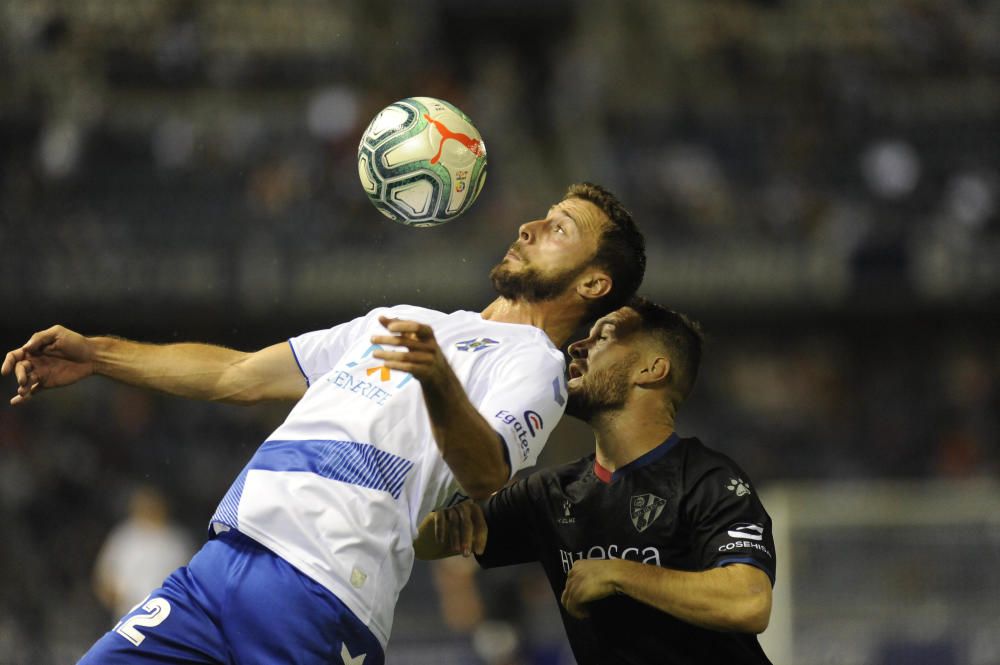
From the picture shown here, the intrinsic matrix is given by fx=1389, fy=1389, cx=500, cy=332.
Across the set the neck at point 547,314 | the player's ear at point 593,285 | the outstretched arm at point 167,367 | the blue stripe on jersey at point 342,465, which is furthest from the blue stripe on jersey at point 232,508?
the player's ear at point 593,285

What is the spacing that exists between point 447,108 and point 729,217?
40.2ft

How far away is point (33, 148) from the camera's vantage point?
16.5 metres

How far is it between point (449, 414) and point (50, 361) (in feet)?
5.14

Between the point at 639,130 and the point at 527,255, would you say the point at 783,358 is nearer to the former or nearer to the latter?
the point at 639,130

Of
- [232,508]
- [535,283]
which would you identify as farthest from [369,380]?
[535,283]

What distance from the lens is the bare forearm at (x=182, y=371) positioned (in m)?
4.66

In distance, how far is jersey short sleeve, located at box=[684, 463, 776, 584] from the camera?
4.42 meters

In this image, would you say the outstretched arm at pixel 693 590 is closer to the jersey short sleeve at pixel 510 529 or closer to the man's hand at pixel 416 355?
the jersey short sleeve at pixel 510 529

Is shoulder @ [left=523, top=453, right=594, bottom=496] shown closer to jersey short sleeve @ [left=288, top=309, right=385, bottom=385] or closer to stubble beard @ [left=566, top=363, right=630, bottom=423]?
stubble beard @ [left=566, top=363, right=630, bottom=423]

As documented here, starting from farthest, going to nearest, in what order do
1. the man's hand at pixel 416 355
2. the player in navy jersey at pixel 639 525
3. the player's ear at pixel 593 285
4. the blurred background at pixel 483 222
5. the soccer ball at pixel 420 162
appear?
the blurred background at pixel 483 222
the soccer ball at pixel 420 162
the player's ear at pixel 593 285
the player in navy jersey at pixel 639 525
the man's hand at pixel 416 355

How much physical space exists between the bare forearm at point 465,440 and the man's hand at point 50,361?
1414 millimetres

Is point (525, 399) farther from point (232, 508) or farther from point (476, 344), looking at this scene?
point (232, 508)

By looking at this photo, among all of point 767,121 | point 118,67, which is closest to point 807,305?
point 767,121

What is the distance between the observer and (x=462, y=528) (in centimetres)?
454
